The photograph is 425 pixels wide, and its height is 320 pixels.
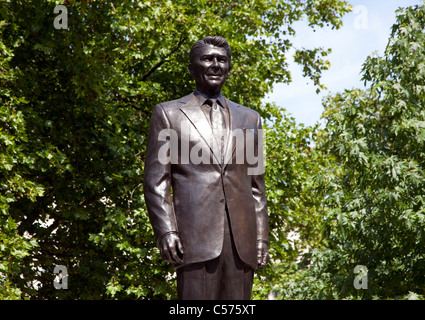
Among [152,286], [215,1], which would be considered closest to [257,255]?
[152,286]

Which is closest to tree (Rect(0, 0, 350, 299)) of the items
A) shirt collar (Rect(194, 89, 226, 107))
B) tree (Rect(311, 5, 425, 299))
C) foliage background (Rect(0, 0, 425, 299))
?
foliage background (Rect(0, 0, 425, 299))

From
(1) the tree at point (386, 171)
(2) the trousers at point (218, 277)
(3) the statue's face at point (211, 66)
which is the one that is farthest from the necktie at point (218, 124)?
(1) the tree at point (386, 171)

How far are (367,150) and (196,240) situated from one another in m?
10.8

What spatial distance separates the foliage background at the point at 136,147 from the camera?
13.3 metres

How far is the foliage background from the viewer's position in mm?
13336

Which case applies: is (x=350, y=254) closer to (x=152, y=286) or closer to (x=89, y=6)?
(x=152, y=286)

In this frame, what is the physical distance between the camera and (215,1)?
17562 mm

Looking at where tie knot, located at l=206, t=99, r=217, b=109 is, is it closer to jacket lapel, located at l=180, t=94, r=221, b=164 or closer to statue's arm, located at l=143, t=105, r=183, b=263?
jacket lapel, located at l=180, t=94, r=221, b=164

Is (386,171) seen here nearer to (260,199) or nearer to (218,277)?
(260,199)

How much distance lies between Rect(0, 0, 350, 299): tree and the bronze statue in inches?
280

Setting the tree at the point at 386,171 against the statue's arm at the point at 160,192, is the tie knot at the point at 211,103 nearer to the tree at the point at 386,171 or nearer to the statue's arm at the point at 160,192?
the statue's arm at the point at 160,192

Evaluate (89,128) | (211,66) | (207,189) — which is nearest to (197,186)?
(207,189)

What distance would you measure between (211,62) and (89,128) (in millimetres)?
9559

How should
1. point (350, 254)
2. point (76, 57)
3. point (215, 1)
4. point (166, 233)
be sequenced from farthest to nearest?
point (215, 1) → point (350, 254) → point (76, 57) → point (166, 233)
